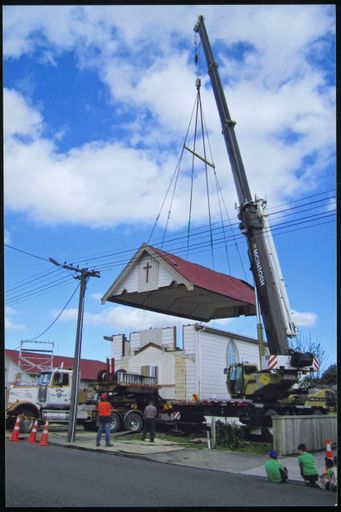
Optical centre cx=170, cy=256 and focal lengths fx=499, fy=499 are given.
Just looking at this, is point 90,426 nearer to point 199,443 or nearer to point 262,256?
point 199,443

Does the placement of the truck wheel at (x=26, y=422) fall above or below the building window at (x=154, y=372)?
below

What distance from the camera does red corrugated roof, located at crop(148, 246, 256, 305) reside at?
57.7 feet

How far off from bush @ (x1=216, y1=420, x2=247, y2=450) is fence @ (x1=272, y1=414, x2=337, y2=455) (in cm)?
203

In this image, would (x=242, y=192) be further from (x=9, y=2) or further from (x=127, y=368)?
(x=9, y=2)

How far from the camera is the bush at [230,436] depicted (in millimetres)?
15570

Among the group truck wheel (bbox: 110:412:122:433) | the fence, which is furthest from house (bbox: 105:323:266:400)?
the fence

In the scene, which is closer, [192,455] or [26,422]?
[192,455]

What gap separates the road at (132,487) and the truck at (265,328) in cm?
536

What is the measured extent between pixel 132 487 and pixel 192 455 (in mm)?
5651

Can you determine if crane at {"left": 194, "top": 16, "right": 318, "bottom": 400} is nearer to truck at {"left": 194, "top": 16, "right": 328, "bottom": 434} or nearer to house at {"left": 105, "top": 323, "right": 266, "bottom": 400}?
truck at {"left": 194, "top": 16, "right": 328, "bottom": 434}

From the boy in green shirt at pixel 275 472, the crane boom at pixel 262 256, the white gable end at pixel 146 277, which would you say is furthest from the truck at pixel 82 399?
the boy in green shirt at pixel 275 472

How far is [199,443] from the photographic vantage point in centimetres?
1673

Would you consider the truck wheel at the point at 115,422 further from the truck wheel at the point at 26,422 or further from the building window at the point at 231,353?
the building window at the point at 231,353

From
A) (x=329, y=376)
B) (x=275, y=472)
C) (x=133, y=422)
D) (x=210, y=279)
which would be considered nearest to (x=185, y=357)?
(x=133, y=422)
